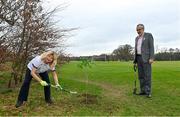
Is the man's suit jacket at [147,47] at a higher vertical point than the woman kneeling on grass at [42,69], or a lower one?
higher

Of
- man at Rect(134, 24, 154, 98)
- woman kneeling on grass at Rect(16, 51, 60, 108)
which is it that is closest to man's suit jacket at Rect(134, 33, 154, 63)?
man at Rect(134, 24, 154, 98)

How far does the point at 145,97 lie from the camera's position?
41.4 ft

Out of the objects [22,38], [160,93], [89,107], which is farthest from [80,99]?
[22,38]

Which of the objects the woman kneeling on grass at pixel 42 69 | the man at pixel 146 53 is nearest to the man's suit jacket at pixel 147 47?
the man at pixel 146 53

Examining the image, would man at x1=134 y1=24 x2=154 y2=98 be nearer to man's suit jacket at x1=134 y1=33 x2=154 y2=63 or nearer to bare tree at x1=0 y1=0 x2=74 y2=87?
man's suit jacket at x1=134 y1=33 x2=154 y2=63

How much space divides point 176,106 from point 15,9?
7.68 metres

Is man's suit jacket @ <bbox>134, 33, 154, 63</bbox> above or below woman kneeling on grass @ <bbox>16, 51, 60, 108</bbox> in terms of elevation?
above

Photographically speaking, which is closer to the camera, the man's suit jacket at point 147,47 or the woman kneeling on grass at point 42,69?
the woman kneeling on grass at point 42,69

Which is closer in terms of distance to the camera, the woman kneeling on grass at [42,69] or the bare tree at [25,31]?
the woman kneeling on grass at [42,69]

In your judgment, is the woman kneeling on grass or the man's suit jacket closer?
the woman kneeling on grass

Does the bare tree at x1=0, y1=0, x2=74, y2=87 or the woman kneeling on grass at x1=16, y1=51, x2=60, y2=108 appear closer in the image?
the woman kneeling on grass at x1=16, y1=51, x2=60, y2=108

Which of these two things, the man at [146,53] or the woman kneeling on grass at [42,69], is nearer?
the woman kneeling on grass at [42,69]

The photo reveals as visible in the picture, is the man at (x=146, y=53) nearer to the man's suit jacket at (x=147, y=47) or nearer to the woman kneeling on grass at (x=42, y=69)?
the man's suit jacket at (x=147, y=47)

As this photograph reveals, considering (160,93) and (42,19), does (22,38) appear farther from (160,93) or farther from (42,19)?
(160,93)
